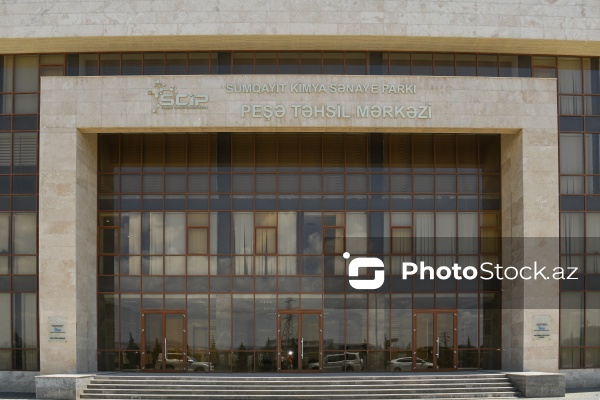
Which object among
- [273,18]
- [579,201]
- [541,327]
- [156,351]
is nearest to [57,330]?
[156,351]

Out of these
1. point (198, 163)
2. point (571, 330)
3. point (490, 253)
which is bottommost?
point (571, 330)

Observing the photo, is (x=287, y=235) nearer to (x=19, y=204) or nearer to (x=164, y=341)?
(x=164, y=341)

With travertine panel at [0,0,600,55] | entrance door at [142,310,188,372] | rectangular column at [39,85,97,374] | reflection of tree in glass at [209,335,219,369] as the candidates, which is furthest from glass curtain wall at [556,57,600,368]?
rectangular column at [39,85,97,374]

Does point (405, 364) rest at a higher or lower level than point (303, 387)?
higher

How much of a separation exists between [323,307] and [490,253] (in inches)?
272

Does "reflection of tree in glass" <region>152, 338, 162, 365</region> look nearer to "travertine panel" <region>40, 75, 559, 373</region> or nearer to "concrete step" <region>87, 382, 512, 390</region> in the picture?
"travertine panel" <region>40, 75, 559, 373</region>

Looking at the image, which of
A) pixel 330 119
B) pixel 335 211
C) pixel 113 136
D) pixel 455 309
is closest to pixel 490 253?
pixel 455 309

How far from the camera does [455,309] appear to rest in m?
31.4

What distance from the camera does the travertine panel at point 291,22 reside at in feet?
98.1

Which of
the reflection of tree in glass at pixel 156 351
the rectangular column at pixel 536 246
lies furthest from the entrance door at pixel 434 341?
the reflection of tree in glass at pixel 156 351

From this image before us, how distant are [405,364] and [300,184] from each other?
26.3 ft

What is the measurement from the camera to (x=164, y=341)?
3092cm

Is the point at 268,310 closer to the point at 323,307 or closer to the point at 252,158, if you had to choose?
the point at 323,307

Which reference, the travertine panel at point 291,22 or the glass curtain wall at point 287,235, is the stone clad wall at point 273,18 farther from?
the glass curtain wall at point 287,235
